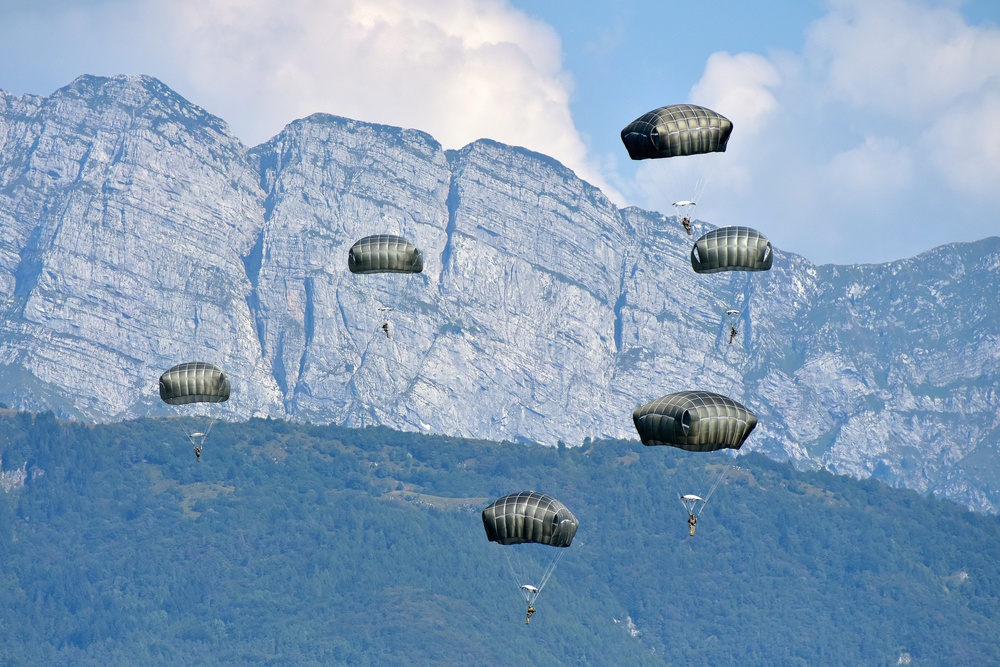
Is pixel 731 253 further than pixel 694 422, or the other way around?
pixel 731 253

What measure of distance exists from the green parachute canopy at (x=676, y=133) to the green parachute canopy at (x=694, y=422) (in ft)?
62.9

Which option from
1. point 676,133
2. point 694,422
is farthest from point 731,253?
point 694,422

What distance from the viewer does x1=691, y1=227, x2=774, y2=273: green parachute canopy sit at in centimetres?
18600

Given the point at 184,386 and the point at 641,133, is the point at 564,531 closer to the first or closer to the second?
the point at 641,133

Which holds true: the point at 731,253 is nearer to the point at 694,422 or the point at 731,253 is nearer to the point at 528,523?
the point at 694,422

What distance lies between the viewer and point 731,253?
187 meters

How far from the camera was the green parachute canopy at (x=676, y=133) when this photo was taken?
582 ft

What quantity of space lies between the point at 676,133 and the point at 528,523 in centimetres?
3134

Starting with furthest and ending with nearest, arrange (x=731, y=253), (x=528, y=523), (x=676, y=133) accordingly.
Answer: (x=731, y=253), (x=676, y=133), (x=528, y=523)

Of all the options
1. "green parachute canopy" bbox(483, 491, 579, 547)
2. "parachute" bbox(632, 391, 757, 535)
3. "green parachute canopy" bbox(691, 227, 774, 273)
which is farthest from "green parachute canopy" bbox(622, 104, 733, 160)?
"green parachute canopy" bbox(483, 491, 579, 547)

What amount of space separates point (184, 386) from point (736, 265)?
1883 inches

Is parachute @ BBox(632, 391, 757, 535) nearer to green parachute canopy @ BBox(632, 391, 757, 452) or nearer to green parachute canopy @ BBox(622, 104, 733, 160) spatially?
green parachute canopy @ BBox(632, 391, 757, 452)

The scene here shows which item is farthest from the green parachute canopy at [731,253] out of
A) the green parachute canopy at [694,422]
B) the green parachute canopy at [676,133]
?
the green parachute canopy at [694,422]

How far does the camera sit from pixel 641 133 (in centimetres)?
17825
